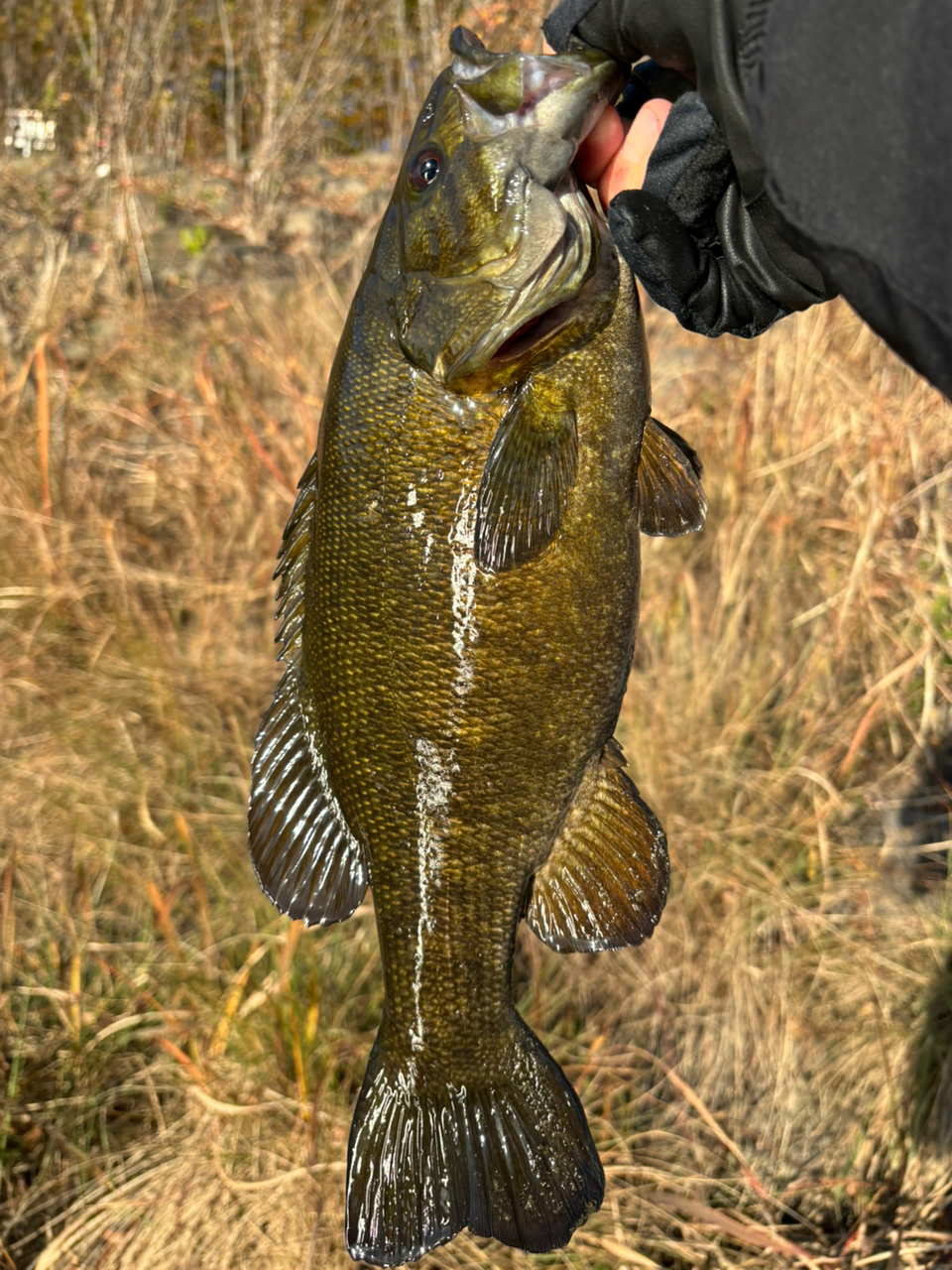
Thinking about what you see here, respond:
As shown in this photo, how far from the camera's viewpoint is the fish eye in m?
1.71

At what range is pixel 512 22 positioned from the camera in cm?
708

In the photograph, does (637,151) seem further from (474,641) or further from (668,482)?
(474,641)

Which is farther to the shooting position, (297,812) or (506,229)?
(297,812)

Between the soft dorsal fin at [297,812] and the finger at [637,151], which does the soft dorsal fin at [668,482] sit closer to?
the finger at [637,151]

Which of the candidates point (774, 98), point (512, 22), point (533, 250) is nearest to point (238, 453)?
point (533, 250)

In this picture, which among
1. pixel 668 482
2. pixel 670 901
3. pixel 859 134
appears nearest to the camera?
pixel 859 134

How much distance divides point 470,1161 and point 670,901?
1902 mm

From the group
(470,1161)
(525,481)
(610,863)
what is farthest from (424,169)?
(470,1161)

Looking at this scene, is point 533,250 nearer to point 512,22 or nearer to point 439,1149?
point 439,1149

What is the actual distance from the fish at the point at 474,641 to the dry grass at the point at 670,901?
126cm

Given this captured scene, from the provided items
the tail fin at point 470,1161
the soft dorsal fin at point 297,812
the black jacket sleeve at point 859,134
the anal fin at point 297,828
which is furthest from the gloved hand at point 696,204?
the tail fin at point 470,1161

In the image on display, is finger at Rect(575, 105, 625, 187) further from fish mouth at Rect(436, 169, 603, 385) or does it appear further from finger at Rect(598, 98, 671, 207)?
fish mouth at Rect(436, 169, 603, 385)

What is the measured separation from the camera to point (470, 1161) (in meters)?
1.83

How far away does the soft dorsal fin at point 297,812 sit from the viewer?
1828 mm
